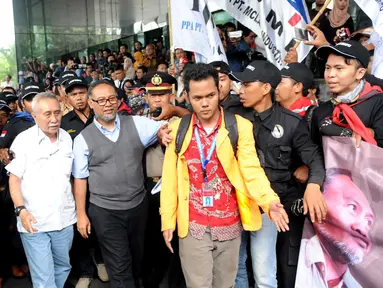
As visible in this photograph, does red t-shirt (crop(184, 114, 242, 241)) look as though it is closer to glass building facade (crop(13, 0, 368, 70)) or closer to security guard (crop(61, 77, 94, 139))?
security guard (crop(61, 77, 94, 139))

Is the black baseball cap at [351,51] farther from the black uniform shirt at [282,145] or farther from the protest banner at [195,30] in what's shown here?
the protest banner at [195,30]

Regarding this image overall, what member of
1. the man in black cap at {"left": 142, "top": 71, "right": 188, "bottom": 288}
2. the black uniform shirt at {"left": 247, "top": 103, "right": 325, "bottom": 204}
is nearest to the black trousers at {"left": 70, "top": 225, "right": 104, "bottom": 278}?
the man in black cap at {"left": 142, "top": 71, "right": 188, "bottom": 288}

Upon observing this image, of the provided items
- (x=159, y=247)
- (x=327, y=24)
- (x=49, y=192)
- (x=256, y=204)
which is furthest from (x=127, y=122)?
(x=327, y=24)

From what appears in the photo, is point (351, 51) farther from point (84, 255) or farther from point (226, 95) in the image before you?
point (84, 255)

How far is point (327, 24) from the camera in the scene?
5.58 metres

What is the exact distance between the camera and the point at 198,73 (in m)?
2.63

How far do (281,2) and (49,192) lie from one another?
11.1 ft

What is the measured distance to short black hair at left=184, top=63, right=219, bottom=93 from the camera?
8.62 ft

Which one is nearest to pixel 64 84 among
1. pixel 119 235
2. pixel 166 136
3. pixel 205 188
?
pixel 119 235

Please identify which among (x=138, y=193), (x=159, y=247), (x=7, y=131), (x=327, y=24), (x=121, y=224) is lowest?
(x=159, y=247)

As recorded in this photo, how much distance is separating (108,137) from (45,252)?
0.99 m

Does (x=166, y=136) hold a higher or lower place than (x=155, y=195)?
higher

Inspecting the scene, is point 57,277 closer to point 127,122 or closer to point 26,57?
point 127,122

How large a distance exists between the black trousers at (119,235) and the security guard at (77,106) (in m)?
1.09
